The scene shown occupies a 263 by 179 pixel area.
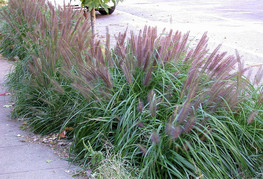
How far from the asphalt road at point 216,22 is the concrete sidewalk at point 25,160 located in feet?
14.8

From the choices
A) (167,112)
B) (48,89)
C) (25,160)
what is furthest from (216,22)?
(25,160)

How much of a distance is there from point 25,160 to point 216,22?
12100 millimetres

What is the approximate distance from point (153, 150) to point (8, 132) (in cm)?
221

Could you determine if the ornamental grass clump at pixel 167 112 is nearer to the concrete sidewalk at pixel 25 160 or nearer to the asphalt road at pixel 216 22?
the concrete sidewalk at pixel 25 160

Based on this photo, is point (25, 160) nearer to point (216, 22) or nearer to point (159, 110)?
point (159, 110)

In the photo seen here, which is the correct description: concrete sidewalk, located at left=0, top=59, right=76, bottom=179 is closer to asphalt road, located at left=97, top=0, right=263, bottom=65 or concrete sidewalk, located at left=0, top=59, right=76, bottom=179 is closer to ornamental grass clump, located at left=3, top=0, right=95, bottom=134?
ornamental grass clump, located at left=3, top=0, right=95, bottom=134

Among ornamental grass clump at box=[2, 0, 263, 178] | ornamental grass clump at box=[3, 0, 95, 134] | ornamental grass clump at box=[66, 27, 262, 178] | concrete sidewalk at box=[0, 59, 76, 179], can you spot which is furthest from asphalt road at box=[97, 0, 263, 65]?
concrete sidewalk at box=[0, 59, 76, 179]

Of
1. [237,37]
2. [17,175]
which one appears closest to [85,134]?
[17,175]

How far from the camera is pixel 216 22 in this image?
47.4 feet

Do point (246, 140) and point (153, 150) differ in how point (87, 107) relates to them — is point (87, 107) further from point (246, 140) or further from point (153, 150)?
point (246, 140)

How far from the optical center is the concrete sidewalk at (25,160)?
3.49m

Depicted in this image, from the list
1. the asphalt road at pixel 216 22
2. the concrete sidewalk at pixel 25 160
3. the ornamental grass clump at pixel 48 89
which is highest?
the ornamental grass clump at pixel 48 89

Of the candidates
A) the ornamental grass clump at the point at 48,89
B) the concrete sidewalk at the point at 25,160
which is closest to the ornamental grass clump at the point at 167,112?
the concrete sidewalk at the point at 25,160

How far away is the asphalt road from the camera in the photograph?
10.3 m
